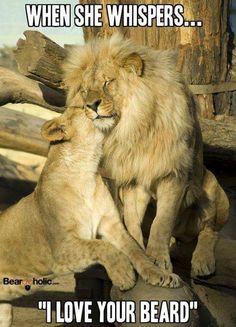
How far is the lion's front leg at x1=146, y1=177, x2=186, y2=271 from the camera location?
534cm

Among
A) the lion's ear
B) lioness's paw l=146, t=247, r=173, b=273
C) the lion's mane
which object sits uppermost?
the lion's ear

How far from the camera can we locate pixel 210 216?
6148mm

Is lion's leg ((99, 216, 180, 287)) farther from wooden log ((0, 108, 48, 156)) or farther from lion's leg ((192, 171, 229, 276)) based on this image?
wooden log ((0, 108, 48, 156))

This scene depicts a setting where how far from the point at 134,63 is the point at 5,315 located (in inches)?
72.9

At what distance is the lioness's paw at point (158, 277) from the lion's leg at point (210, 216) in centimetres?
93

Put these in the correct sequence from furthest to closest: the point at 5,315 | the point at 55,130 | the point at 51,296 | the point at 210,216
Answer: the point at 51,296 → the point at 210,216 → the point at 5,315 → the point at 55,130

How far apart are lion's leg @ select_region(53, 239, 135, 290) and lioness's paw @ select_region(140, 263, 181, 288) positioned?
10 cm

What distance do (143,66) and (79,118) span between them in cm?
74

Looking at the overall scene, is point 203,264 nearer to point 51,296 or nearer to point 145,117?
point 145,117

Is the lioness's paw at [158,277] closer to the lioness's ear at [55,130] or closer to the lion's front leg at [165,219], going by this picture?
the lion's front leg at [165,219]

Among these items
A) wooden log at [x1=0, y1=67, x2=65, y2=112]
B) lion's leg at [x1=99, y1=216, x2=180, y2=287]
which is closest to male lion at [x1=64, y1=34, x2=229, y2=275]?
lion's leg at [x1=99, y1=216, x2=180, y2=287]

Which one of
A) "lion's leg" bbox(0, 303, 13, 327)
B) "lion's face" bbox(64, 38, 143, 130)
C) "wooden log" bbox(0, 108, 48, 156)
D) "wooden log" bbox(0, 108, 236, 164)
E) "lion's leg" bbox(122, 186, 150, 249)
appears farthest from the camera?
"wooden log" bbox(0, 108, 48, 156)

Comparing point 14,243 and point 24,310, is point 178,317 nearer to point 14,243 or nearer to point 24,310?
point 14,243
